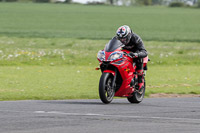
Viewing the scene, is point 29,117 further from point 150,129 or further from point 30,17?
point 30,17

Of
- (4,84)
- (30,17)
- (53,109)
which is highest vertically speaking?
(53,109)

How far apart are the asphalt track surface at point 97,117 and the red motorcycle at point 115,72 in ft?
1.12

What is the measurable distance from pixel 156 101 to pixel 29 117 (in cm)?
475

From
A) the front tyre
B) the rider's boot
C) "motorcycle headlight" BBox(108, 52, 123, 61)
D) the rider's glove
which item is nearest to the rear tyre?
the rider's boot

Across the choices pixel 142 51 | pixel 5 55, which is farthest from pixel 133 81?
pixel 5 55

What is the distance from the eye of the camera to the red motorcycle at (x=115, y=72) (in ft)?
44.8

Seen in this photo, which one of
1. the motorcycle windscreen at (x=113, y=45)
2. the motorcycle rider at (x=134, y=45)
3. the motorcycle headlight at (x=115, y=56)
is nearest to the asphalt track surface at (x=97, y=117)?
the motorcycle rider at (x=134, y=45)

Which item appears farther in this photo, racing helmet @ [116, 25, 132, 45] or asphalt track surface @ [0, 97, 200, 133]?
racing helmet @ [116, 25, 132, 45]

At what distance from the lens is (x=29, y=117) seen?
11117 millimetres

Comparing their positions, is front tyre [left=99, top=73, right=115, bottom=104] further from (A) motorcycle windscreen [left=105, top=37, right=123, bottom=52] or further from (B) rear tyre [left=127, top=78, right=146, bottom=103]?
(B) rear tyre [left=127, top=78, right=146, bottom=103]

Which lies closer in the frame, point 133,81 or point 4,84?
point 133,81

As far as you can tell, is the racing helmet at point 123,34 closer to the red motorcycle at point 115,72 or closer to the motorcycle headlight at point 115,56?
the red motorcycle at point 115,72

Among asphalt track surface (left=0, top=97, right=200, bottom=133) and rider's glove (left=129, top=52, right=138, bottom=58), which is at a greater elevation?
rider's glove (left=129, top=52, right=138, bottom=58)

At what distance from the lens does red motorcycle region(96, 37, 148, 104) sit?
44.8 ft
